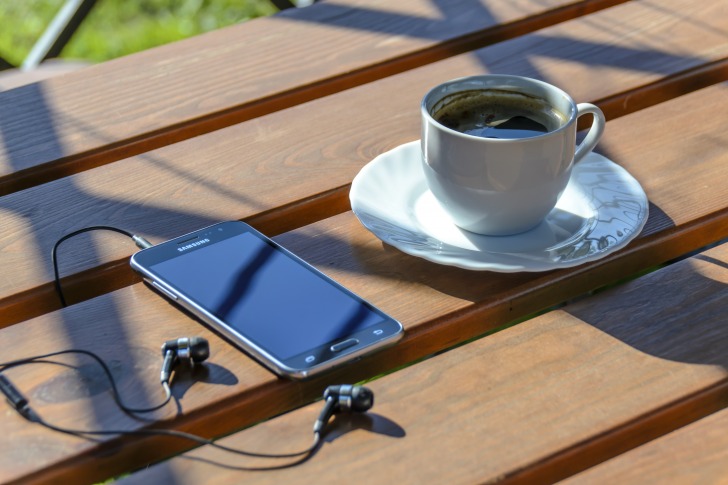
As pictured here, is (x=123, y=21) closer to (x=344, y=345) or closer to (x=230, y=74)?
(x=230, y=74)

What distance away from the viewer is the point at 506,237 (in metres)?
0.76

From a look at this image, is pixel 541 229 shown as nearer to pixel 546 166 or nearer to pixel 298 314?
pixel 546 166

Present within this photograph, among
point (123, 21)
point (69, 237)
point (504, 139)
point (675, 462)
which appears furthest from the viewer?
point (123, 21)

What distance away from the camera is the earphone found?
1.96ft

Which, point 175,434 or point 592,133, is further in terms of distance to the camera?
point 592,133

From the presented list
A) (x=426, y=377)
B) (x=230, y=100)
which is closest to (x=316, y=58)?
(x=230, y=100)

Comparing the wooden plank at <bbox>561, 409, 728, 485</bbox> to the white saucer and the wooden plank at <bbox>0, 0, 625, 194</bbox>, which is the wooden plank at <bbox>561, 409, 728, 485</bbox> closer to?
the white saucer

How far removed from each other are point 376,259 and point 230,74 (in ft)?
1.26

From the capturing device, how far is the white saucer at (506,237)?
726 mm

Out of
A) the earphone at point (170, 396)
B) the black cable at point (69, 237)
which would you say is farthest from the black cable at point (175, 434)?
the black cable at point (69, 237)

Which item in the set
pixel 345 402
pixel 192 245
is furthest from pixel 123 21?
pixel 345 402

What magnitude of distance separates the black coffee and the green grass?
5.50 feet

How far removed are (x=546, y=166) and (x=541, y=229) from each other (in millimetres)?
63

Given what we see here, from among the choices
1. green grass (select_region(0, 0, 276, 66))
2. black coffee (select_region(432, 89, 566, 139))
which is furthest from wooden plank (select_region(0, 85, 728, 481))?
green grass (select_region(0, 0, 276, 66))
